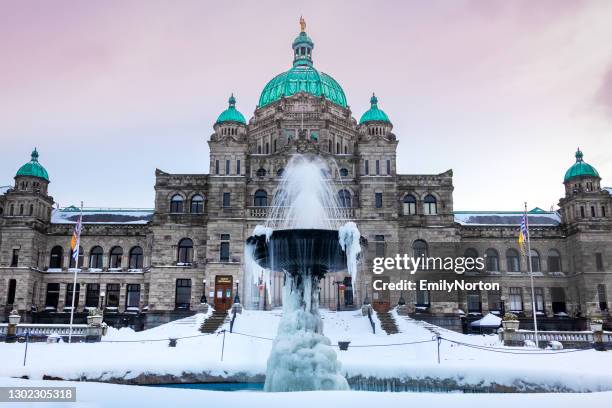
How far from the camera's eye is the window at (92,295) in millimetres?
56406

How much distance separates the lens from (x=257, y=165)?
53.5 meters

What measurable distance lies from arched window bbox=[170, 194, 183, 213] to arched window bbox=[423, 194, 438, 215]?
74.5 ft

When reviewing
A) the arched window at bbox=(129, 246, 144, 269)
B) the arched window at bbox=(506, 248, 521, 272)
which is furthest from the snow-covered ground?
the arched window at bbox=(506, 248, 521, 272)

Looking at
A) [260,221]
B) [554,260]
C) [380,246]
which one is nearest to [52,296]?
[260,221]

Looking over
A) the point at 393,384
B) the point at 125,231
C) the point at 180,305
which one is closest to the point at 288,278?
the point at 393,384

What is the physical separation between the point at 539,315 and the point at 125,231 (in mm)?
41384

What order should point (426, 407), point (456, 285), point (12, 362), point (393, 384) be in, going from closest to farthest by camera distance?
point (426, 407) → point (393, 384) → point (12, 362) → point (456, 285)

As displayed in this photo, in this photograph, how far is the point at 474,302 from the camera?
2245 inches

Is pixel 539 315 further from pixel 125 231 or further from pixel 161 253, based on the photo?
pixel 125 231

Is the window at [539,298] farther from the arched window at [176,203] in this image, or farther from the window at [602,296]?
the arched window at [176,203]

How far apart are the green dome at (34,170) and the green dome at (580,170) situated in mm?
53076

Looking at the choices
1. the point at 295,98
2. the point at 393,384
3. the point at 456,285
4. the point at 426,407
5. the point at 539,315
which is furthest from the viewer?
the point at 295,98

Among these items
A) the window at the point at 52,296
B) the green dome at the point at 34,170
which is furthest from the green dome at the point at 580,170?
the green dome at the point at 34,170

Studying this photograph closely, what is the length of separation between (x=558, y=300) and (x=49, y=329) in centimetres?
4609
